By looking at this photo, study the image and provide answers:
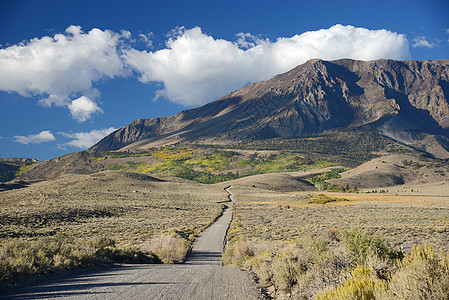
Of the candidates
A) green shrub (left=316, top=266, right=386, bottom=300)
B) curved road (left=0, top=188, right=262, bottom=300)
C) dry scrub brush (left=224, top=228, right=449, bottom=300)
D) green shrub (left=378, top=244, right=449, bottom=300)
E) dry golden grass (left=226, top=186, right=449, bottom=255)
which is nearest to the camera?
green shrub (left=378, top=244, right=449, bottom=300)

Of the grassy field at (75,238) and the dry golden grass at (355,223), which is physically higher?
the grassy field at (75,238)

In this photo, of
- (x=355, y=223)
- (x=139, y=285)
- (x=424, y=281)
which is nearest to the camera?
(x=424, y=281)

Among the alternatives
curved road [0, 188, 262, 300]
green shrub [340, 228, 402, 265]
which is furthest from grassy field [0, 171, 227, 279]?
green shrub [340, 228, 402, 265]

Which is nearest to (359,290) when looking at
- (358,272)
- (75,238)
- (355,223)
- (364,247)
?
(358,272)

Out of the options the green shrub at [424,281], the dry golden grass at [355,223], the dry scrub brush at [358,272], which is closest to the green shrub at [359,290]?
the dry scrub brush at [358,272]

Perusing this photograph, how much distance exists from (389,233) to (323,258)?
59.3 ft

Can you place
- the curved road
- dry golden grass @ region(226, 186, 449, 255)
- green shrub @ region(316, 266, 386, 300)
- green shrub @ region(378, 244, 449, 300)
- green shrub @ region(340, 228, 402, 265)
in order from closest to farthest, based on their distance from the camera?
green shrub @ region(378, 244, 449, 300), green shrub @ region(316, 266, 386, 300), the curved road, green shrub @ region(340, 228, 402, 265), dry golden grass @ region(226, 186, 449, 255)

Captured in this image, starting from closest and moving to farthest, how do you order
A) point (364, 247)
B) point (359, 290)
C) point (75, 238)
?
1. point (359, 290)
2. point (364, 247)
3. point (75, 238)

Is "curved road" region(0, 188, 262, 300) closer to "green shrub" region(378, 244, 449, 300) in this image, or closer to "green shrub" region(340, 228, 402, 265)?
"green shrub" region(340, 228, 402, 265)

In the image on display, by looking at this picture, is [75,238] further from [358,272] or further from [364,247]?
[358,272]

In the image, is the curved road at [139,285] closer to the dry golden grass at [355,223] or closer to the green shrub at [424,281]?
the green shrub at [424,281]

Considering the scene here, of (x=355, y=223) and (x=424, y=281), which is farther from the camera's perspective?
(x=355, y=223)

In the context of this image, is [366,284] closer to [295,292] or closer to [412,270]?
[412,270]

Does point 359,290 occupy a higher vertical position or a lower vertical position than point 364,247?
higher
